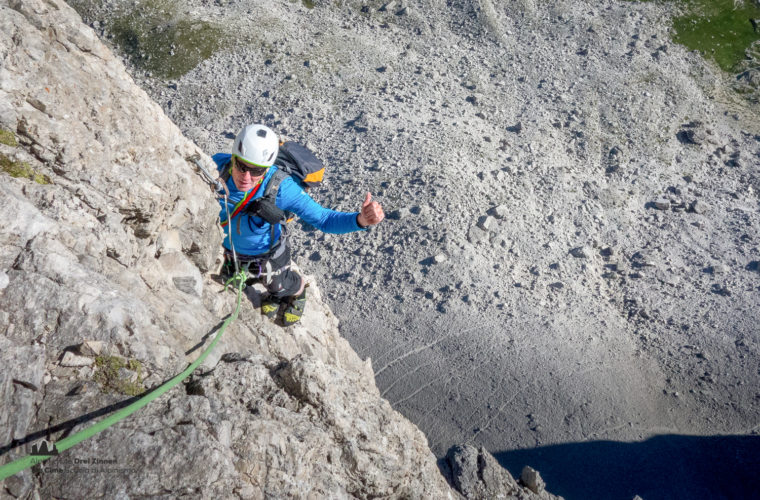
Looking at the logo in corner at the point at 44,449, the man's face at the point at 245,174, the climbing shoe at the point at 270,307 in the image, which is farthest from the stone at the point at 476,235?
the logo in corner at the point at 44,449

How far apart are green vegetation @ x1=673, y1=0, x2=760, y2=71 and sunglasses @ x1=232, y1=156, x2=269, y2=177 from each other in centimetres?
2737

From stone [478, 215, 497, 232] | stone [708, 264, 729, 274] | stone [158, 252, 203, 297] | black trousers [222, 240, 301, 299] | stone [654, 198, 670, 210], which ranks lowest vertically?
stone [478, 215, 497, 232]

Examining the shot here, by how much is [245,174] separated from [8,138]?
106 inches

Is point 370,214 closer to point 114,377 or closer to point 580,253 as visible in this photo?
point 114,377

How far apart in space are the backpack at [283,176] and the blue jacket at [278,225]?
0.27 feet

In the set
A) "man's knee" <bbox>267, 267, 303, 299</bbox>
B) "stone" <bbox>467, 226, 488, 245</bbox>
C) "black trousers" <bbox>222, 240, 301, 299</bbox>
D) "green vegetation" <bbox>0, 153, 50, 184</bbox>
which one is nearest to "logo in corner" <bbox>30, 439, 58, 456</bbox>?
"green vegetation" <bbox>0, 153, 50, 184</bbox>

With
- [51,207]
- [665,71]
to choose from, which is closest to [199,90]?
[51,207]

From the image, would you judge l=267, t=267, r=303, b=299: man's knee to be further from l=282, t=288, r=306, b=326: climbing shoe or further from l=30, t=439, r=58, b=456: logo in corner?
l=30, t=439, r=58, b=456: logo in corner

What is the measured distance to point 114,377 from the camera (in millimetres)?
4820

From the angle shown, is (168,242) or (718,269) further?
(718,269)

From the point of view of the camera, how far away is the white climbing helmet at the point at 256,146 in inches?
271

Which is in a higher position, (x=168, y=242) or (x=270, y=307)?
(x=168, y=242)

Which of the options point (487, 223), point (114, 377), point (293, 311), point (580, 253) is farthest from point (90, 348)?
point (580, 253)

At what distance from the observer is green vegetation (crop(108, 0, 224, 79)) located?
25469 mm
